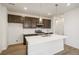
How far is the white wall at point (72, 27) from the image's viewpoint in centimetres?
362

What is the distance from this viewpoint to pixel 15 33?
14.7 ft

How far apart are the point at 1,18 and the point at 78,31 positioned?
3.84m

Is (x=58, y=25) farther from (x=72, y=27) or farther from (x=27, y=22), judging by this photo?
(x=27, y=22)

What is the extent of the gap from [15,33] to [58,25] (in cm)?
328

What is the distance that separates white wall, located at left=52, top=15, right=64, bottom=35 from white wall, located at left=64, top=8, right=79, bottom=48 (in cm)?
68

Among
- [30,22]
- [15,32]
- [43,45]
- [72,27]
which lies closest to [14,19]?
[15,32]

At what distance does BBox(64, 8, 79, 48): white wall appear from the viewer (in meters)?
3.62

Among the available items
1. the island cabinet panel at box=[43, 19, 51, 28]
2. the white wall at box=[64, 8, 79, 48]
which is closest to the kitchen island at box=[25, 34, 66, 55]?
the white wall at box=[64, 8, 79, 48]

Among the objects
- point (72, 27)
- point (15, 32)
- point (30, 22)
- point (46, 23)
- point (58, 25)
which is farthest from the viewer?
point (46, 23)

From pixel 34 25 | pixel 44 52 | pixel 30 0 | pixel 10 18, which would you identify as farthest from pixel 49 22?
pixel 30 0

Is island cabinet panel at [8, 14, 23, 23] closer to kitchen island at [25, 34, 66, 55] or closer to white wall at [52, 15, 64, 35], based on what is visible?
kitchen island at [25, 34, 66, 55]
